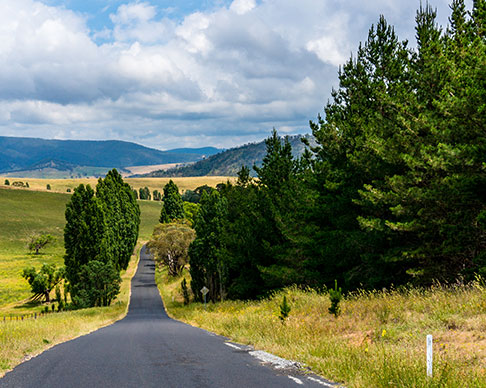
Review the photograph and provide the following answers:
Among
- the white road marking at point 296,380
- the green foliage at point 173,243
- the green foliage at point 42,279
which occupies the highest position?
the white road marking at point 296,380

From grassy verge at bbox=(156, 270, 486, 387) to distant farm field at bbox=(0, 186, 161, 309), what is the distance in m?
62.1

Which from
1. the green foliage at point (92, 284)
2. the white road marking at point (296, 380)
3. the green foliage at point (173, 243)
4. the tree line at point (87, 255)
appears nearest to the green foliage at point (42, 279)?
the tree line at point (87, 255)

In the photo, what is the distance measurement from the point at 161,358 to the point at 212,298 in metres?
43.1

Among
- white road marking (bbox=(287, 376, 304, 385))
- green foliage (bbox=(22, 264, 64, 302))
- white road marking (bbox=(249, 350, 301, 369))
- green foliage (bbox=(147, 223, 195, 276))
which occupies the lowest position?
green foliage (bbox=(22, 264, 64, 302))

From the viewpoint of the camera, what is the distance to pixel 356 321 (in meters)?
12.7

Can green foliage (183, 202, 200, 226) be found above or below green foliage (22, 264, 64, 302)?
above

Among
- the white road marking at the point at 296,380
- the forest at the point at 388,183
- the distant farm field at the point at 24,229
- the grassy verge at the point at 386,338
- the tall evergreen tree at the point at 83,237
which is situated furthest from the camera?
the distant farm field at the point at 24,229

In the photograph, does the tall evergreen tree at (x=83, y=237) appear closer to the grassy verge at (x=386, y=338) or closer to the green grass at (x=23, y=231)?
the green grass at (x=23, y=231)

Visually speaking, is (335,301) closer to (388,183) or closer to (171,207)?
(388,183)

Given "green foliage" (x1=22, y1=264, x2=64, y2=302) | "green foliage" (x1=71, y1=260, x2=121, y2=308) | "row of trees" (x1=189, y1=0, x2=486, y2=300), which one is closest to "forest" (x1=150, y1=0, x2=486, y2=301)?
"row of trees" (x1=189, y1=0, x2=486, y2=300)

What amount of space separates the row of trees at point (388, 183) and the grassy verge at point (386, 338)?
19.3ft

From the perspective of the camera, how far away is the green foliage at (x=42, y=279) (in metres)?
63.6

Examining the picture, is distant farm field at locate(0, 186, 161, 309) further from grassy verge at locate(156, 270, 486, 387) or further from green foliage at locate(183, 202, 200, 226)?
grassy verge at locate(156, 270, 486, 387)

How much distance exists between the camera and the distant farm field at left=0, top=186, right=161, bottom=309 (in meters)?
74.9
